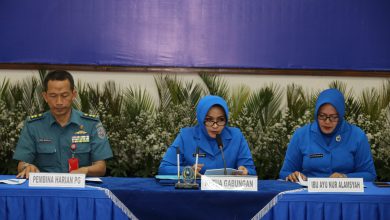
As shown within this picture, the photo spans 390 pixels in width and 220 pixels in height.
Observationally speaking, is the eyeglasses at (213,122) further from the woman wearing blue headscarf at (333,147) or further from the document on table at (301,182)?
the document on table at (301,182)

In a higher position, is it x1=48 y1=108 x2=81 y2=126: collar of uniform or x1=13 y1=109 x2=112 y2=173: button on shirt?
x1=48 y1=108 x2=81 y2=126: collar of uniform

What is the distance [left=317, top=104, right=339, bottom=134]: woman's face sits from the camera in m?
4.14

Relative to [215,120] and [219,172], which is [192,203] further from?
[215,120]

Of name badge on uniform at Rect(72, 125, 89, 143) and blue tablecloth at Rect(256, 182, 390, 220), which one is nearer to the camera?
blue tablecloth at Rect(256, 182, 390, 220)

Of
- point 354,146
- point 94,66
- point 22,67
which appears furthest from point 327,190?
point 22,67

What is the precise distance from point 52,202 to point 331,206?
1.45m

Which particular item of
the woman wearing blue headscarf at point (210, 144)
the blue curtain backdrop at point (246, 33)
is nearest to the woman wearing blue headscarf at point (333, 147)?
the woman wearing blue headscarf at point (210, 144)

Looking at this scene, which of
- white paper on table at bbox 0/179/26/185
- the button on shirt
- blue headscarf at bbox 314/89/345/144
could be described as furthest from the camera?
the button on shirt

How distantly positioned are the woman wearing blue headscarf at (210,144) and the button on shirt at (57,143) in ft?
1.72

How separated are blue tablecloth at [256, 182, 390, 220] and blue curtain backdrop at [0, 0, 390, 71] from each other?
285 cm

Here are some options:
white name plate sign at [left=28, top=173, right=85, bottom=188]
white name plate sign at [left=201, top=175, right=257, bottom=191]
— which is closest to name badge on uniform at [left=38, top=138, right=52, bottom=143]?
white name plate sign at [left=28, top=173, right=85, bottom=188]

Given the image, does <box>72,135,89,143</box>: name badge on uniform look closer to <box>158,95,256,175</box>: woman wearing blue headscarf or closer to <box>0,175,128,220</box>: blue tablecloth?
<box>158,95,256,175</box>: woman wearing blue headscarf

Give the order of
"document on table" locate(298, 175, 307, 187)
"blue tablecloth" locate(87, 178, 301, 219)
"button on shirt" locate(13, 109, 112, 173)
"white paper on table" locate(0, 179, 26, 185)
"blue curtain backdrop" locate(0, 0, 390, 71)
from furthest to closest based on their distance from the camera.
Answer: "blue curtain backdrop" locate(0, 0, 390, 71)
"button on shirt" locate(13, 109, 112, 173)
"document on table" locate(298, 175, 307, 187)
"white paper on table" locate(0, 179, 26, 185)
"blue tablecloth" locate(87, 178, 301, 219)

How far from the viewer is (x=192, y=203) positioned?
3.26 metres
